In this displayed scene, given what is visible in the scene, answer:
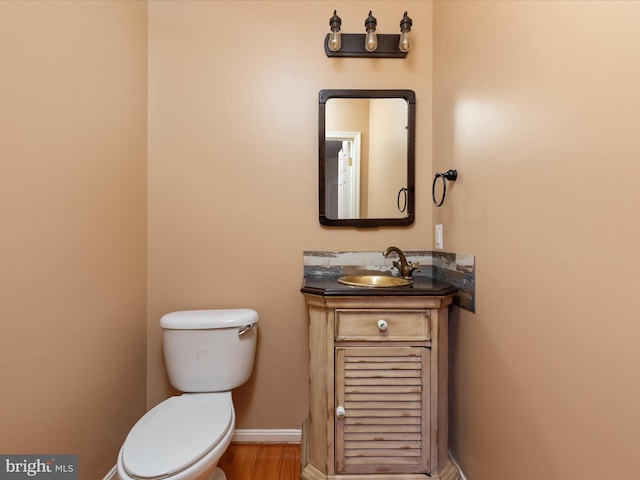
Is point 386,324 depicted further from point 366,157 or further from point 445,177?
point 366,157

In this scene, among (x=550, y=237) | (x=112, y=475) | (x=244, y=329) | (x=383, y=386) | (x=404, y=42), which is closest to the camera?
(x=550, y=237)

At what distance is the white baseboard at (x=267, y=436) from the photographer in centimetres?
160

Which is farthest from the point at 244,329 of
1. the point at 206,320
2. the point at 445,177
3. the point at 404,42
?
the point at 404,42

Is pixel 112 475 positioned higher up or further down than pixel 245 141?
further down

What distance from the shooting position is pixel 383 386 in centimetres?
119

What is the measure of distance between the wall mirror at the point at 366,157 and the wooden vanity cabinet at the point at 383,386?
0.56m

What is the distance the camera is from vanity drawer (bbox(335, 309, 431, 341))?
119 cm

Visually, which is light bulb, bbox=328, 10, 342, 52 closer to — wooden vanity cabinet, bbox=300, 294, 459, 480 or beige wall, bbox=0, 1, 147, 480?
beige wall, bbox=0, 1, 147, 480

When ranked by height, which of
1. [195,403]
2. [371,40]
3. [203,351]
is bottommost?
[195,403]

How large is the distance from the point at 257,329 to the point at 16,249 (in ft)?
3.35

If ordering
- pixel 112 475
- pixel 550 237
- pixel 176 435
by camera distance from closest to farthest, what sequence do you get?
pixel 550 237
pixel 176 435
pixel 112 475

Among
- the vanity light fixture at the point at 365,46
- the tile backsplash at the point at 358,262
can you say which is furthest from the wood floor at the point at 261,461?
the vanity light fixture at the point at 365,46

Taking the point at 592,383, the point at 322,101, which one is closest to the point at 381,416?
the point at 592,383

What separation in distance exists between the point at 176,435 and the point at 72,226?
2.79 ft
